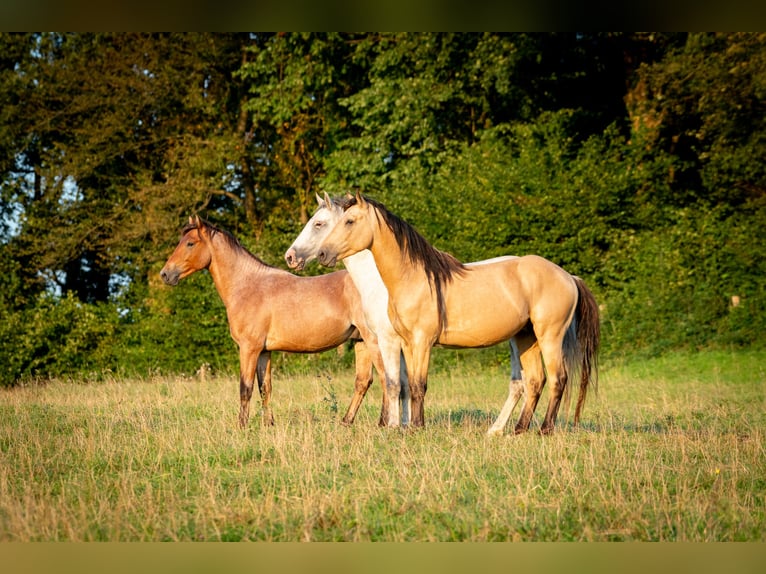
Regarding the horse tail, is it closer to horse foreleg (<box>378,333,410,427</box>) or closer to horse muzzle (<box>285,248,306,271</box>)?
horse foreleg (<box>378,333,410,427</box>)

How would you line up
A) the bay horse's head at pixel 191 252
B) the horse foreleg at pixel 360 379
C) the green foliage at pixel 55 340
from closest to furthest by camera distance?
the horse foreleg at pixel 360 379 → the bay horse's head at pixel 191 252 → the green foliage at pixel 55 340

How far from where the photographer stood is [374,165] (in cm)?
1997

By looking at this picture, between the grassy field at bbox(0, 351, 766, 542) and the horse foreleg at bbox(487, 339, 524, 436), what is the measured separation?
232 mm

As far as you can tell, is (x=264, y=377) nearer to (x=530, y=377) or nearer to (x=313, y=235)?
(x=313, y=235)

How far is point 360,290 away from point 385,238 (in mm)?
1113

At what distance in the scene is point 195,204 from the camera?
20.4 m

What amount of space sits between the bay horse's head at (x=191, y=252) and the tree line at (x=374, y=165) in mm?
7308

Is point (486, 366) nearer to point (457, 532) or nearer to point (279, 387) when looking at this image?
point (279, 387)

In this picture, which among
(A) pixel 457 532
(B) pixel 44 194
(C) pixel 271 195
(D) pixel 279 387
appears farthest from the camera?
(C) pixel 271 195

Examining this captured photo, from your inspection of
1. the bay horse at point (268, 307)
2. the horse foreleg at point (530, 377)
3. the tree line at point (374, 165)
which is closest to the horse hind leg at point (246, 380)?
the bay horse at point (268, 307)

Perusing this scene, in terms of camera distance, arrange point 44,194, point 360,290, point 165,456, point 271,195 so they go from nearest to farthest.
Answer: point 165,456
point 360,290
point 44,194
point 271,195

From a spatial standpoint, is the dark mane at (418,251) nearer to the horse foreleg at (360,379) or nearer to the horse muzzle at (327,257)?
the horse muzzle at (327,257)

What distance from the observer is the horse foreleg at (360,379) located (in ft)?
28.6
